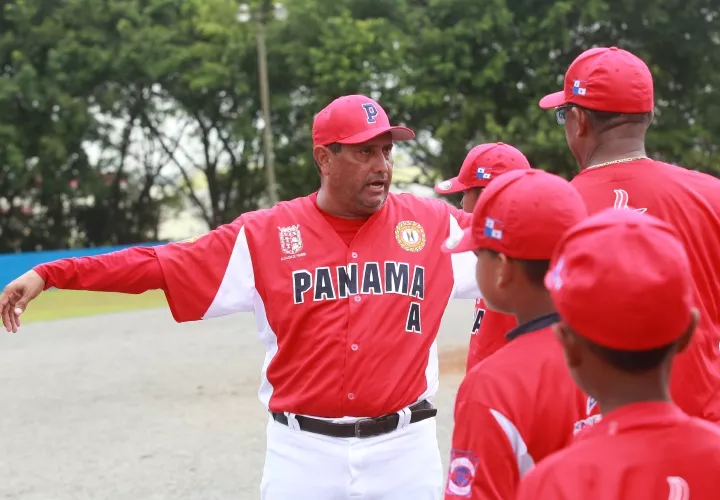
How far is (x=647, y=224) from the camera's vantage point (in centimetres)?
172

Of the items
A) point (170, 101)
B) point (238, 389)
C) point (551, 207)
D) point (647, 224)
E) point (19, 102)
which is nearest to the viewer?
point (647, 224)

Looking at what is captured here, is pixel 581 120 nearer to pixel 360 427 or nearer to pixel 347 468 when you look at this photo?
pixel 360 427

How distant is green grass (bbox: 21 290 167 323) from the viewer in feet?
57.9

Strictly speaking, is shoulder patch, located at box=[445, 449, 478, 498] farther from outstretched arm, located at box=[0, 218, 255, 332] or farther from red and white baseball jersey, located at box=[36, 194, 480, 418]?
outstretched arm, located at box=[0, 218, 255, 332]

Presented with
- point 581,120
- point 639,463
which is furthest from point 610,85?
point 639,463

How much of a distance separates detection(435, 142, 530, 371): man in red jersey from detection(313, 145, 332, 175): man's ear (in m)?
0.94

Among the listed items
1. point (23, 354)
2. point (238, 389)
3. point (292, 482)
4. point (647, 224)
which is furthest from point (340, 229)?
point (23, 354)

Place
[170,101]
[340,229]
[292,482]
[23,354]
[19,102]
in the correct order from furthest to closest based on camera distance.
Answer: [170,101] → [19,102] → [23,354] → [340,229] → [292,482]

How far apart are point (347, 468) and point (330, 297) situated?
672 millimetres

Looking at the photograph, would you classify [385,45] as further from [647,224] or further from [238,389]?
[647,224]

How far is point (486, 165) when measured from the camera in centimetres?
454

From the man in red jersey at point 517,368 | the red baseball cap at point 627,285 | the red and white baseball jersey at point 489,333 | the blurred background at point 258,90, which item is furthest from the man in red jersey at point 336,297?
the blurred background at point 258,90

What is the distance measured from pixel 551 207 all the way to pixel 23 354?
11.4 m

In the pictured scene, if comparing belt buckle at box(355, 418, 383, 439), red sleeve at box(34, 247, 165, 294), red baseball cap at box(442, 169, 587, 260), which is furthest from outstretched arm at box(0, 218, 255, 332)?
red baseball cap at box(442, 169, 587, 260)
